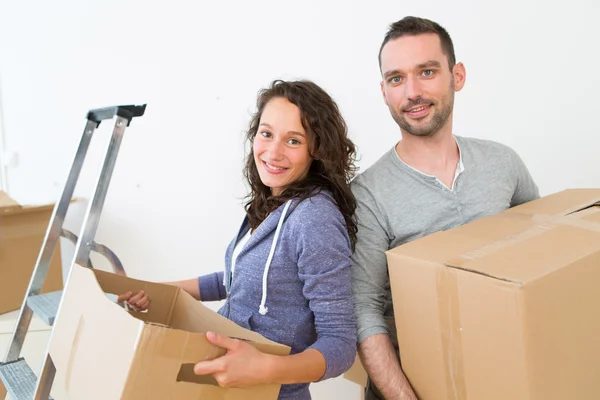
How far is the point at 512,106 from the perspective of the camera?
1.51 m

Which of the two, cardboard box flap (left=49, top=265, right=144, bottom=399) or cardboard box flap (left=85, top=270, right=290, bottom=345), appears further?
cardboard box flap (left=85, top=270, right=290, bottom=345)

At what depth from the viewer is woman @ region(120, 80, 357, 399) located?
0.83m

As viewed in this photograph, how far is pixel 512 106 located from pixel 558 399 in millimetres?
1024

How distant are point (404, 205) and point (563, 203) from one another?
318mm

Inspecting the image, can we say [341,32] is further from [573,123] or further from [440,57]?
[573,123]

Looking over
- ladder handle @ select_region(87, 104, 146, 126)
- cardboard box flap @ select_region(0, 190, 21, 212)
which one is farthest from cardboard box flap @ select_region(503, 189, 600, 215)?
cardboard box flap @ select_region(0, 190, 21, 212)

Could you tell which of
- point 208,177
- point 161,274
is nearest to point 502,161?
point 208,177

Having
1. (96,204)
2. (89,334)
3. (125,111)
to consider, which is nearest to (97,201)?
(96,204)

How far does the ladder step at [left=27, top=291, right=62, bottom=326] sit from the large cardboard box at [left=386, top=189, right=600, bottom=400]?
0.83 meters

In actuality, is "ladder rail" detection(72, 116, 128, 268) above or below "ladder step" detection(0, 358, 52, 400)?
above

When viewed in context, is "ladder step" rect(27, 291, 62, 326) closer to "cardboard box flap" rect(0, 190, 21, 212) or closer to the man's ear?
"cardboard box flap" rect(0, 190, 21, 212)

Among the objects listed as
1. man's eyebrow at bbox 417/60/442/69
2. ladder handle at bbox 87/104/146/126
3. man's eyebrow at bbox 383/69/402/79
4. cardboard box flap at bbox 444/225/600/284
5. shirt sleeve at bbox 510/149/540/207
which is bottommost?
shirt sleeve at bbox 510/149/540/207

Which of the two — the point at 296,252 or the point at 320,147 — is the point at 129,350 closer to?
the point at 296,252

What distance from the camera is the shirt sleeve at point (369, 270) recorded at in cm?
102
